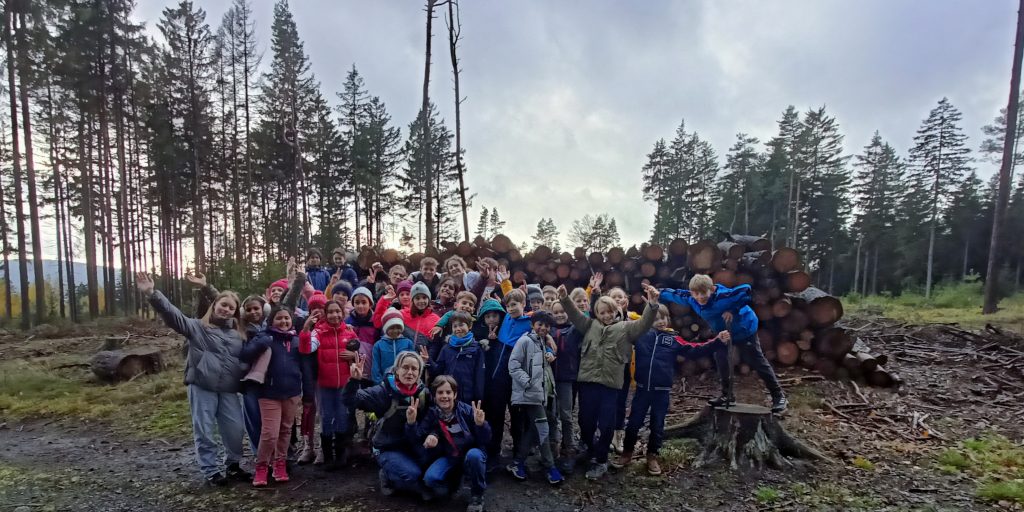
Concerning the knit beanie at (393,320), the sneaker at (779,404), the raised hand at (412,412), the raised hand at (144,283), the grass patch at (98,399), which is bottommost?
the grass patch at (98,399)

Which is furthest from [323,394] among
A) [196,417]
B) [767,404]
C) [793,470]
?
[767,404]

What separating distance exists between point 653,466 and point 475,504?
75.6 inches

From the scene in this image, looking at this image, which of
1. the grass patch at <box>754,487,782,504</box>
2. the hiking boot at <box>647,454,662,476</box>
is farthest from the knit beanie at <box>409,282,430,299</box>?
the grass patch at <box>754,487,782,504</box>

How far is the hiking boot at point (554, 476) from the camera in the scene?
4453mm

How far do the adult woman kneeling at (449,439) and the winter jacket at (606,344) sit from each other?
1.30 meters

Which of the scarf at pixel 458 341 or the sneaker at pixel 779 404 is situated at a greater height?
the scarf at pixel 458 341

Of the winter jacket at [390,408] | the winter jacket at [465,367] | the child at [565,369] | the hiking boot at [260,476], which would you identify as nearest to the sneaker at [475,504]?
the winter jacket at [390,408]

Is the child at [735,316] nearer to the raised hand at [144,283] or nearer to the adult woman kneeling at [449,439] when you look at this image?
the adult woman kneeling at [449,439]

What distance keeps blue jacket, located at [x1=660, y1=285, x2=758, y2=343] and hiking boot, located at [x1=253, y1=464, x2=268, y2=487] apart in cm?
487

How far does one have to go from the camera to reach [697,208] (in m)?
40.9

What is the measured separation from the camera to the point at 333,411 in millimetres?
4879

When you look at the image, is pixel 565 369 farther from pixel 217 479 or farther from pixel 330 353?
pixel 217 479

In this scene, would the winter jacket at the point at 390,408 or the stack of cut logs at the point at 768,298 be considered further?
the stack of cut logs at the point at 768,298

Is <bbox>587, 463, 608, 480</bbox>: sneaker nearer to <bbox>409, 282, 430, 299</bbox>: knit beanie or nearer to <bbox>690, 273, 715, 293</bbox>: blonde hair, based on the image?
<bbox>690, 273, 715, 293</bbox>: blonde hair
